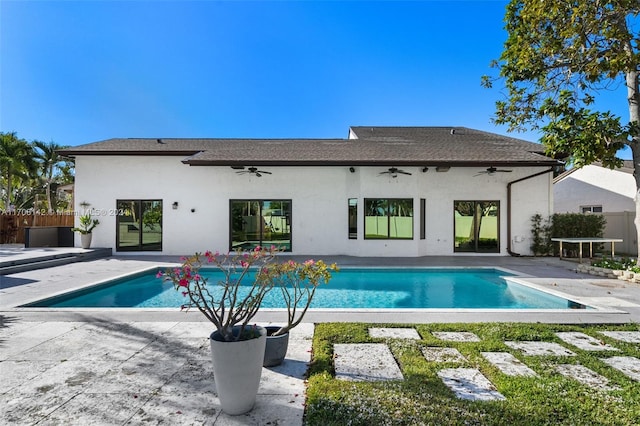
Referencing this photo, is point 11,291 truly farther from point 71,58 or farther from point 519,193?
point 519,193

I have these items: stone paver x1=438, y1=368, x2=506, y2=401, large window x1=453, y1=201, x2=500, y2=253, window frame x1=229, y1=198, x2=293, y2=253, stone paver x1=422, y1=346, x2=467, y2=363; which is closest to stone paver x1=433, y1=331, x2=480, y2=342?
stone paver x1=422, y1=346, x2=467, y2=363

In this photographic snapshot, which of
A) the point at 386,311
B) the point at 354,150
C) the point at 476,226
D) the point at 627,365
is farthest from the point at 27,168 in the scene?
the point at 627,365

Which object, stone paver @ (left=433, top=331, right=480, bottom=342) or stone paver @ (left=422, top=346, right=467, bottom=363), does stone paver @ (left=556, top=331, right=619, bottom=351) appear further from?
stone paver @ (left=422, top=346, right=467, bottom=363)

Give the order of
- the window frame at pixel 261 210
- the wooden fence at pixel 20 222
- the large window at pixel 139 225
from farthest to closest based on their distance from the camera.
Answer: the wooden fence at pixel 20 222
the large window at pixel 139 225
the window frame at pixel 261 210

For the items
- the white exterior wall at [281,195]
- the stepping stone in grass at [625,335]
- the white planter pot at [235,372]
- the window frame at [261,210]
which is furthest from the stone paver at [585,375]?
the window frame at [261,210]

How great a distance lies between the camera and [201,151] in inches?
550

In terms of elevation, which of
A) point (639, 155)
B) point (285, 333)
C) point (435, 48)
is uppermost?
point (435, 48)

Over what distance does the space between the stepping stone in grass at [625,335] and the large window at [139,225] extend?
14568 millimetres

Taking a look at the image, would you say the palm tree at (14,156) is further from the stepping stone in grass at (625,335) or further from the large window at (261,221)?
the stepping stone in grass at (625,335)

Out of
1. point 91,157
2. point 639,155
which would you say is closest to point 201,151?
point 91,157

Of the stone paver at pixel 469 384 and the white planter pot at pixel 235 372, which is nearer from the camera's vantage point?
the white planter pot at pixel 235 372

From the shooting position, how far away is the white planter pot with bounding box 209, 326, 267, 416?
2.61m

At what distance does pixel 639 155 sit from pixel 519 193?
14.0 feet

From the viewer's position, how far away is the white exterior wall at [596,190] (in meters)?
16.6
